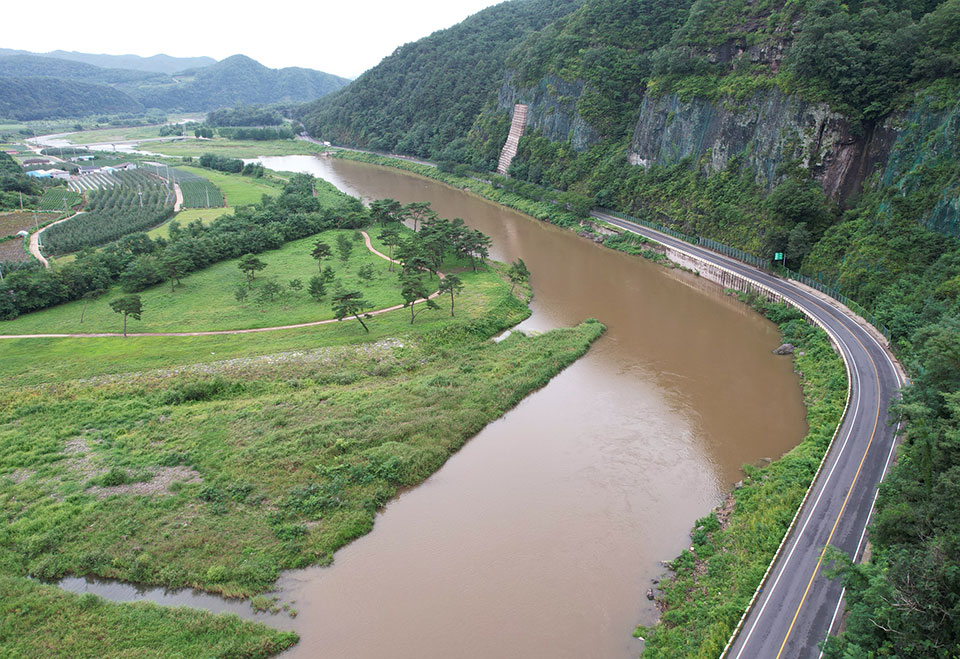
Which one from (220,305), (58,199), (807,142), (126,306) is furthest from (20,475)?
(58,199)

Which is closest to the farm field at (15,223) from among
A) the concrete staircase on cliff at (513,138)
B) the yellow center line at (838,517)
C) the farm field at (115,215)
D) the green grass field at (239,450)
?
the farm field at (115,215)

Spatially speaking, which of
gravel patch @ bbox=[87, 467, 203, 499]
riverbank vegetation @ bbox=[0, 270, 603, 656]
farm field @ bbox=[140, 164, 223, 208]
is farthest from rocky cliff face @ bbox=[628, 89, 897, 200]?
farm field @ bbox=[140, 164, 223, 208]

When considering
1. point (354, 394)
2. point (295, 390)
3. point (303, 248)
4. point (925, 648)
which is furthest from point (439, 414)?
point (303, 248)

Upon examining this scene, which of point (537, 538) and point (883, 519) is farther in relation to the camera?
point (537, 538)

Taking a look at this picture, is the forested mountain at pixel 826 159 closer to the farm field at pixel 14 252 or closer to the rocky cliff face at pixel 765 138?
the rocky cliff face at pixel 765 138

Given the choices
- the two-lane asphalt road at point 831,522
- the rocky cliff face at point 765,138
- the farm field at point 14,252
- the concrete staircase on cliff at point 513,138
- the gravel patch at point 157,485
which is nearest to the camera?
the two-lane asphalt road at point 831,522

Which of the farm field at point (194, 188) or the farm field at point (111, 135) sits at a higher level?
the farm field at point (194, 188)

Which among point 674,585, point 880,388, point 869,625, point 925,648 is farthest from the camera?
point 880,388

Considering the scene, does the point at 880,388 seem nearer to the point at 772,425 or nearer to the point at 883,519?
the point at 772,425
